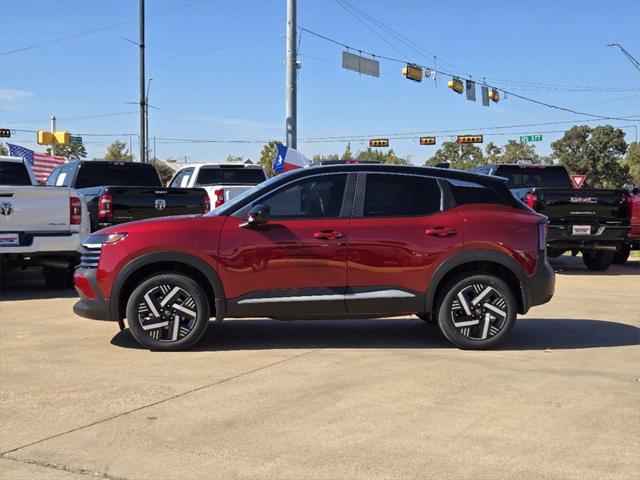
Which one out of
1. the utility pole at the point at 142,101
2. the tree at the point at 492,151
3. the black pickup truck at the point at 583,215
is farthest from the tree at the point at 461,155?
the black pickup truck at the point at 583,215

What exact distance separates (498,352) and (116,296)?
12.1 feet

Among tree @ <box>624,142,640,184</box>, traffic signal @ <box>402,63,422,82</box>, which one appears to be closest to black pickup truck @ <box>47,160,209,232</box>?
traffic signal @ <box>402,63,422,82</box>

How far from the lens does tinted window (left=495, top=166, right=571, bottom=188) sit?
15062mm

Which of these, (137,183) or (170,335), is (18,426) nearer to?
(170,335)

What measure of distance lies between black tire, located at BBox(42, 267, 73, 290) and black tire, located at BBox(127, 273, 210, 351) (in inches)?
202

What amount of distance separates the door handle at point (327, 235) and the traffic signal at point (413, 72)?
24398 mm

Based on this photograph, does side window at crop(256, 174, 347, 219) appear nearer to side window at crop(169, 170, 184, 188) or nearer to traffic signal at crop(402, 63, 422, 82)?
side window at crop(169, 170, 184, 188)

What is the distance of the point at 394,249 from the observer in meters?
6.40

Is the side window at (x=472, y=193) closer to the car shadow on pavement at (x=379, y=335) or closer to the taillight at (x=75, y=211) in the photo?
the car shadow on pavement at (x=379, y=335)

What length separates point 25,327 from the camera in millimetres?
7742

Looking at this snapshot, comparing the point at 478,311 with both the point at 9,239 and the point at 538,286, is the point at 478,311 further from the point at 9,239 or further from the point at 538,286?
the point at 9,239

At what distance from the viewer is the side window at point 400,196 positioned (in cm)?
654

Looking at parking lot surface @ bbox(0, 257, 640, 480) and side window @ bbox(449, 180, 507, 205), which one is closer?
parking lot surface @ bbox(0, 257, 640, 480)

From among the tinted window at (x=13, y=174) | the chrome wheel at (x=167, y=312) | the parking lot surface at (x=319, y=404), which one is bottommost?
the parking lot surface at (x=319, y=404)
